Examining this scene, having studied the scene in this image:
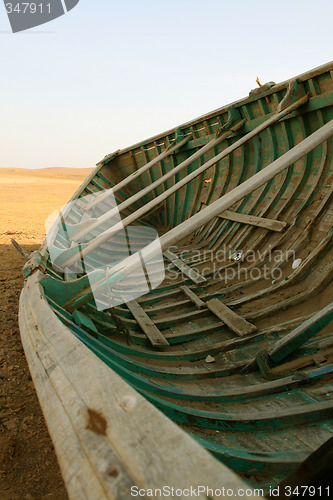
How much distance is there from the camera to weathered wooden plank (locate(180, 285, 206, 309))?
3.96 m

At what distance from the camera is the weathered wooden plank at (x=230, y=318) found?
3.28m

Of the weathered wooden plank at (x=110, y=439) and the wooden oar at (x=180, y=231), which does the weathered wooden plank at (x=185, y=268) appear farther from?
the weathered wooden plank at (x=110, y=439)

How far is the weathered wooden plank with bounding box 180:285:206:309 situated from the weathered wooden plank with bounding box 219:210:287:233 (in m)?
1.31

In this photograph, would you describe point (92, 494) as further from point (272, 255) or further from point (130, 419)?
point (272, 255)

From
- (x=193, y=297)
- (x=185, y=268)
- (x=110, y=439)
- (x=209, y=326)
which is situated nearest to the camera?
(x=110, y=439)

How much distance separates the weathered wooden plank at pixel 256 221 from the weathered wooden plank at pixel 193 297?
131 centimetres

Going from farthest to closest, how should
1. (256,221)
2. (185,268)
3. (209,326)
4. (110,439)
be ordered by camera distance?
(185,268) < (256,221) < (209,326) < (110,439)

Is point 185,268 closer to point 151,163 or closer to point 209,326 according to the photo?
point 209,326

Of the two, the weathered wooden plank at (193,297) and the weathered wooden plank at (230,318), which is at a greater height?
the weathered wooden plank at (193,297)

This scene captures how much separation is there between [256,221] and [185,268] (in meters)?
1.17

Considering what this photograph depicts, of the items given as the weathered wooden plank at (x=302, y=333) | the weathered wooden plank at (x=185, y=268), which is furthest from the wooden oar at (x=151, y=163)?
the weathered wooden plank at (x=302, y=333)

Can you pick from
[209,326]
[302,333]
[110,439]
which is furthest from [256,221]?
[110,439]

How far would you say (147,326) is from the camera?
360cm

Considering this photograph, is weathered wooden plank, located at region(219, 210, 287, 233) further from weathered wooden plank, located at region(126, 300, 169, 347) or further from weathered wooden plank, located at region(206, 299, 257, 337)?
weathered wooden plank, located at region(126, 300, 169, 347)
